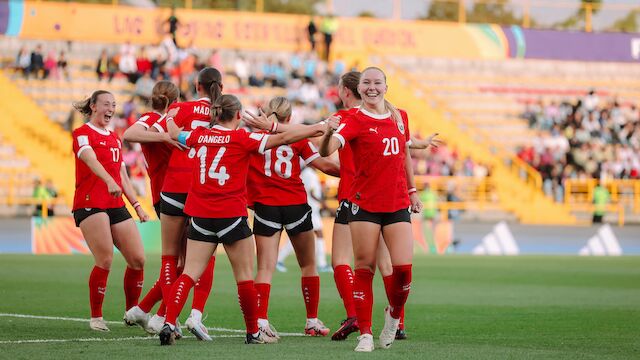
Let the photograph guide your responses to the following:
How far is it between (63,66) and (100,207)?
26944 millimetres

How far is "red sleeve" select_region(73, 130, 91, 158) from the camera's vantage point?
11.7m

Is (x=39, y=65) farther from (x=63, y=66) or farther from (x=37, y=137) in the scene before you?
(x=37, y=137)

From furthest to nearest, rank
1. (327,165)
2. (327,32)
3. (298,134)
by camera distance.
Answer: (327,32), (327,165), (298,134)

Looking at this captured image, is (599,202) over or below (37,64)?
below

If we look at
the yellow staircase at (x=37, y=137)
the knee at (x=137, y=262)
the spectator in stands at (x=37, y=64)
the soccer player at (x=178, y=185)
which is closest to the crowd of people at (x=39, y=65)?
the spectator in stands at (x=37, y=64)

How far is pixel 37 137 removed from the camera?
34.9 metres

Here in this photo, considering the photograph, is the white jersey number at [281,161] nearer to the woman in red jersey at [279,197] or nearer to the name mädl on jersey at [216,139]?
the woman in red jersey at [279,197]

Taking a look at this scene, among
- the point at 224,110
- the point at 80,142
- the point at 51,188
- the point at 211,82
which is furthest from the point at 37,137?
the point at 224,110

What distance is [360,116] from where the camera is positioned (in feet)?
33.6

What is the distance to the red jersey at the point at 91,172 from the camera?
11.9 meters

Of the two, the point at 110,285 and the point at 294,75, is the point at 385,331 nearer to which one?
the point at 110,285

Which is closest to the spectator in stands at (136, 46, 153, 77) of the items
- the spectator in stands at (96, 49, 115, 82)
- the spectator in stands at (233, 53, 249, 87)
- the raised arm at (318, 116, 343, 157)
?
the spectator in stands at (96, 49, 115, 82)

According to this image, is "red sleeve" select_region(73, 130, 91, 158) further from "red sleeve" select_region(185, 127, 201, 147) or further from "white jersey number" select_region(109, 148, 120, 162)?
"red sleeve" select_region(185, 127, 201, 147)

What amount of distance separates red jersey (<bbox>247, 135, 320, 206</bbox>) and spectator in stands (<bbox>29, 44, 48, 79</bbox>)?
2744 centimetres
